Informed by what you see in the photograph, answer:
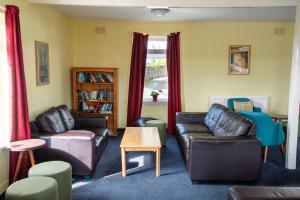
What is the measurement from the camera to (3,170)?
3.17 meters

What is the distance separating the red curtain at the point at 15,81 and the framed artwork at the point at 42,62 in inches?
32.0

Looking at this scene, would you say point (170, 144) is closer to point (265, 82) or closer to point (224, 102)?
point (224, 102)

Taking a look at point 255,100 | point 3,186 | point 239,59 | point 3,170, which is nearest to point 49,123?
point 3,170

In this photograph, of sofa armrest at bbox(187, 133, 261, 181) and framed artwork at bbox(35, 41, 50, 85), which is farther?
framed artwork at bbox(35, 41, 50, 85)

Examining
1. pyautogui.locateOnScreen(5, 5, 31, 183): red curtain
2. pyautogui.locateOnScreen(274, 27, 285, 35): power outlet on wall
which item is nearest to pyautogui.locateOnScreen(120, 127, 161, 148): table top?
pyautogui.locateOnScreen(5, 5, 31, 183): red curtain

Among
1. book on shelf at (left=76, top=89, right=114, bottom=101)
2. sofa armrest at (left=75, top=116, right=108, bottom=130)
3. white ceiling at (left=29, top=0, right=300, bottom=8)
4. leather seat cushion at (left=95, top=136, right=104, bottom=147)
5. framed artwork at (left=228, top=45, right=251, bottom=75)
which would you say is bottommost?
leather seat cushion at (left=95, top=136, right=104, bottom=147)

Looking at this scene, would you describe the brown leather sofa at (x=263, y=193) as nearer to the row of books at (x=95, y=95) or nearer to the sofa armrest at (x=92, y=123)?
the sofa armrest at (x=92, y=123)

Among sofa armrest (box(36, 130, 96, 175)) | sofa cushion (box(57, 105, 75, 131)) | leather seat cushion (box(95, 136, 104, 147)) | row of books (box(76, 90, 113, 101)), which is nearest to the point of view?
sofa armrest (box(36, 130, 96, 175))

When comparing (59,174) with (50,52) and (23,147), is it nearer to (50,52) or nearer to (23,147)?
(23,147)

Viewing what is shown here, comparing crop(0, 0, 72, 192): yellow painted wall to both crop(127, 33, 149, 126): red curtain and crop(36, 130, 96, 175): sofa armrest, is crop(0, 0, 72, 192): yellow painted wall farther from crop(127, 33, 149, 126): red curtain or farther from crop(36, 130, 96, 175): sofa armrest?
crop(127, 33, 149, 126): red curtain

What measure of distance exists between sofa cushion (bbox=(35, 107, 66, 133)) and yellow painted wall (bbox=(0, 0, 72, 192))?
8.1 inches

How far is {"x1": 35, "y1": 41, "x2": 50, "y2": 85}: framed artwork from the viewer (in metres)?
3.98

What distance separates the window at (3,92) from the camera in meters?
3.16

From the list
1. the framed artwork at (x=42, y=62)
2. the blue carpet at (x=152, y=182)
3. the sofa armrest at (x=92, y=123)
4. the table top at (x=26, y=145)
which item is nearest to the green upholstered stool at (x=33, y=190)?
the table top at (x=26, y=145)
